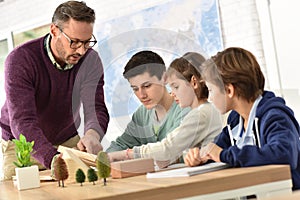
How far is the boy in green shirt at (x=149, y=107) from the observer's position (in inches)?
59.6

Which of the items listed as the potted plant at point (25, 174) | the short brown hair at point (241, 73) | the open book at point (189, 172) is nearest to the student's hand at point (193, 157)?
the open book at point (189, 172)

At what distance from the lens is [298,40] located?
143 inches

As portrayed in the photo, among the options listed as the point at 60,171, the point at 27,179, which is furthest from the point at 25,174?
the point at 60,171

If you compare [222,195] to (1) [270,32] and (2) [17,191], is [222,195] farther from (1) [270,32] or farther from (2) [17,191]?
(1) [270,32]

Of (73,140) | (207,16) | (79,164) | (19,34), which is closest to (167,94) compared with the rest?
(79,164)

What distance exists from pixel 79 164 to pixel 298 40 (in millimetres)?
2406

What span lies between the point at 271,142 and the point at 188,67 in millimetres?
313

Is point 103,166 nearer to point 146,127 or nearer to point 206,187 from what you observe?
point 146,127

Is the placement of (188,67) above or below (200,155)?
above

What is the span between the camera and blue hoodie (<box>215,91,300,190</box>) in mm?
1414

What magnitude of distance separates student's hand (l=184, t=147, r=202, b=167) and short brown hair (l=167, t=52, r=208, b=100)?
0.51 feet

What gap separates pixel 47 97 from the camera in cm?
220

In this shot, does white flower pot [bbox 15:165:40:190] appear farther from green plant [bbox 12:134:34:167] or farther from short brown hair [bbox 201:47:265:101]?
short brown hair [bbox 201:47:265:101]

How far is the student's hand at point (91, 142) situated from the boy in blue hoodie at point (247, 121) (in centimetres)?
30
